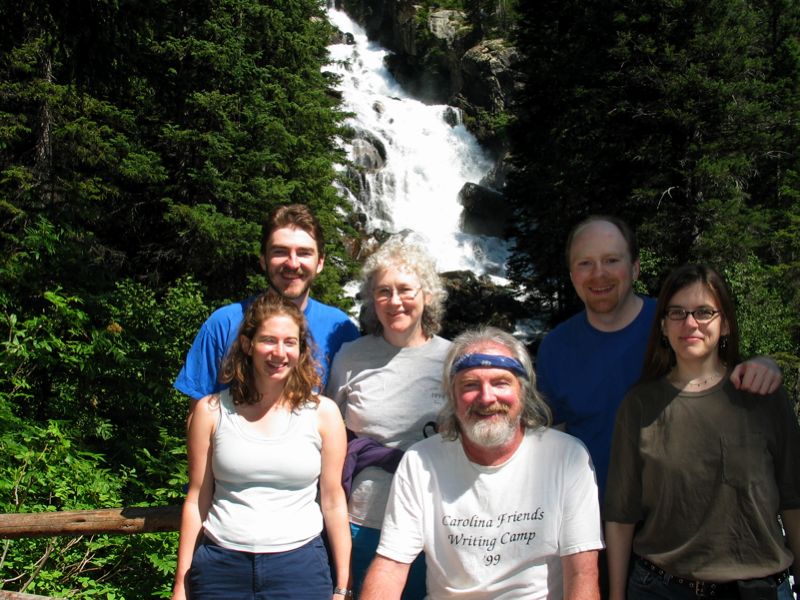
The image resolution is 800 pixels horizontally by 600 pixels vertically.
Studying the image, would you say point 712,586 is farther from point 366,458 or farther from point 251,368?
point 251,368

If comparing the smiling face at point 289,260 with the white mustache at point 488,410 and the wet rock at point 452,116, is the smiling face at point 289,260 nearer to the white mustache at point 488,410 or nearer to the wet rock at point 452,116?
the white mustache at point 488,410

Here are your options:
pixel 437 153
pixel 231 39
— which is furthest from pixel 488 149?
pixel 231 39

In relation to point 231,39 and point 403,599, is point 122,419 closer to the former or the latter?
point 403,599

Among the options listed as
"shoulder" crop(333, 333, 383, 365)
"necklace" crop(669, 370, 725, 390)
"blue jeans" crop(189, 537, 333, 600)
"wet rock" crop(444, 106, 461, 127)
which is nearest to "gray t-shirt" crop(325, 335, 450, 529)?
"shoulder" crop(333, 333, 383, 365)

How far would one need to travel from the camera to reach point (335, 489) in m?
2.56

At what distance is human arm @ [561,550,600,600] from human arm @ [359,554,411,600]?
50 cm

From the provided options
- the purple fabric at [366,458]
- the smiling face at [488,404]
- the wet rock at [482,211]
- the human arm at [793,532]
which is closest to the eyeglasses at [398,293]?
the smiling face at [488,404]

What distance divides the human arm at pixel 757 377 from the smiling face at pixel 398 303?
1.13 metres

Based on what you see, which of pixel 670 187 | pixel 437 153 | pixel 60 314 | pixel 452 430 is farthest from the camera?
pixel 437 153

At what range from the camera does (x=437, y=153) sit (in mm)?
33469

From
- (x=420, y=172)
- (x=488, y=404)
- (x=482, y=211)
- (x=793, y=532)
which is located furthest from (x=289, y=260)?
(x=420, y=172)

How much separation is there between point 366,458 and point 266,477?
15.2 inches

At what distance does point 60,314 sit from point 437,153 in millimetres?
28467

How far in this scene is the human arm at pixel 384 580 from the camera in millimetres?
2258
